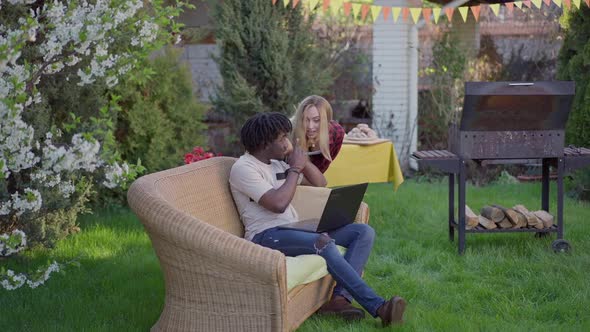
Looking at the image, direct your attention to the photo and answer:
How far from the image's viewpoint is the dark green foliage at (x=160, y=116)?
7418mm

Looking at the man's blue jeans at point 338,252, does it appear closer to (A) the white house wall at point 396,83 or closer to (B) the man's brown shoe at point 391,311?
(B) the man's brown shoe at point 391,311

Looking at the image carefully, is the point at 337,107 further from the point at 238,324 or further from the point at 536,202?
the point at 238,324

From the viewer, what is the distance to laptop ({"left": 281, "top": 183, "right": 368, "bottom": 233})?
161 inches

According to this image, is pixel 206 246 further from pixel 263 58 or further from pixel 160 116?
pixel 263 58

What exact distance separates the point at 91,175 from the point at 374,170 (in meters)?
2.27

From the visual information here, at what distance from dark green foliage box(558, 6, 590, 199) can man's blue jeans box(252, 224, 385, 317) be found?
14.3 feet

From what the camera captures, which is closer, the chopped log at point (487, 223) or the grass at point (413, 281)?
the grass at point (413, 281)

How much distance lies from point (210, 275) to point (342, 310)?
0.97 metres

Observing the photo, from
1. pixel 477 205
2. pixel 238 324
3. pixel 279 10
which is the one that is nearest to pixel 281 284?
pixel 238 324

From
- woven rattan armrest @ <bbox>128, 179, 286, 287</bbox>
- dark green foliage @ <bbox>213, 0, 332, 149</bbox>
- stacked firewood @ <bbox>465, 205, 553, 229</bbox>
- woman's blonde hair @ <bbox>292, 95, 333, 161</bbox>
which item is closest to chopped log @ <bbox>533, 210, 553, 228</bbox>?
stacked firewood @ <bbox>465, 205, 553, 229</bbox>

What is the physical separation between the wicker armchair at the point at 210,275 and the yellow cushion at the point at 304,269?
4 cm

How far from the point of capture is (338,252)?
Answer: 4.01 m

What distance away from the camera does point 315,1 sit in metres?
8.09

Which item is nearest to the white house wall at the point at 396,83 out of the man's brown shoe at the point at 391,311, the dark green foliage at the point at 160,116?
the dark green foliage at the point at 160,116
